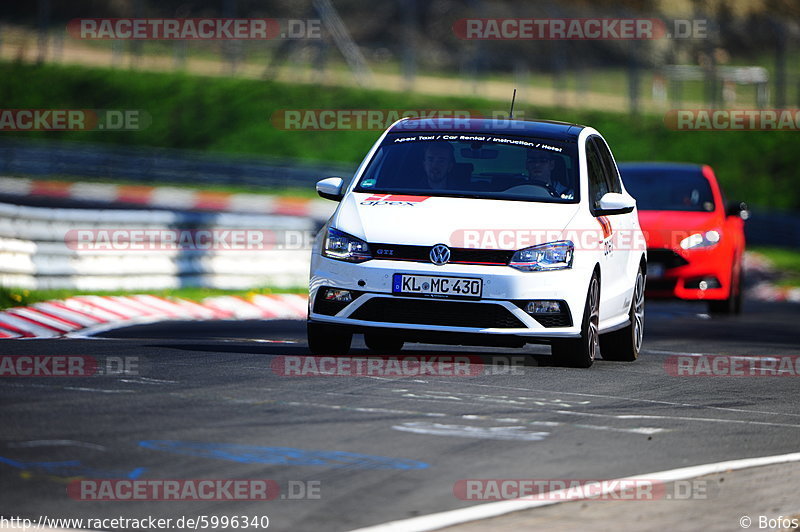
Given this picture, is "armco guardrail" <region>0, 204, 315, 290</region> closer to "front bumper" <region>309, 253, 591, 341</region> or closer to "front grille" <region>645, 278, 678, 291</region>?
"front grille" <region>645, 278, 678, 291</region>

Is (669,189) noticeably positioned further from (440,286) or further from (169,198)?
(169,198)

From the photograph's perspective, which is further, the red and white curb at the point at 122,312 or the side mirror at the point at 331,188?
the red and white curb at the point at 122,312

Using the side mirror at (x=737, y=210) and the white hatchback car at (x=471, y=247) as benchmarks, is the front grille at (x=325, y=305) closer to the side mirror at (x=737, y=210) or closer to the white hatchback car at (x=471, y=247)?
the white hatchback car at (x=471, y=247)

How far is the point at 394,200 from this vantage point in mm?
10586

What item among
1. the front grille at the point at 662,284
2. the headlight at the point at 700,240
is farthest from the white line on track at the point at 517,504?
the headlight at the point at 700,240

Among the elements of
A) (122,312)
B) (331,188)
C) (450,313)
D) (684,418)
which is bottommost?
(684,418)

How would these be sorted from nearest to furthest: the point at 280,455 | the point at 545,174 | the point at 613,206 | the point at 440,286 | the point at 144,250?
the point at 280,455
the point at 440,286
the point at 613,206
the point at 545,174
the point at 144,250

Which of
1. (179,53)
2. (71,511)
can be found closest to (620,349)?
(71,511)

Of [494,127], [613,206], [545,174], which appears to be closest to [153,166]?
[494,127]

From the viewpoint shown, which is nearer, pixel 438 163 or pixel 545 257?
pixel 545 257

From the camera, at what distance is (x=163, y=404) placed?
809cm

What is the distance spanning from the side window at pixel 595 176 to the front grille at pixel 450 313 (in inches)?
53.9

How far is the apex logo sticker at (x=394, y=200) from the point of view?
414 inches

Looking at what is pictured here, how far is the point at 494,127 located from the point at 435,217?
5.18 ft
